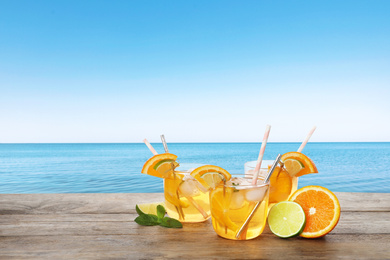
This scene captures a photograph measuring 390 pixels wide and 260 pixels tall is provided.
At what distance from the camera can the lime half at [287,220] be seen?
820mm

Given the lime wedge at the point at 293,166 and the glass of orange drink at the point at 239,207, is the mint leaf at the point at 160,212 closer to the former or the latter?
the glass of orange drink at the point at 239,207

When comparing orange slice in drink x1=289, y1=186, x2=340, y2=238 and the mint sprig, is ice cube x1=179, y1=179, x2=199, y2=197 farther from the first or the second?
orange slice in drink x1=289, y1=186, x2=340, y2=238

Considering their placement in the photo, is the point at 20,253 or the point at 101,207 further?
the point at 101,207

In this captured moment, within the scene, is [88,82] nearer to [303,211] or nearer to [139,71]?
[139,71]

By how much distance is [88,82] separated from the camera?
32.4 m

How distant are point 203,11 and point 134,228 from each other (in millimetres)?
31099

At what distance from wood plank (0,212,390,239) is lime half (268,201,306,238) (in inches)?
2.2

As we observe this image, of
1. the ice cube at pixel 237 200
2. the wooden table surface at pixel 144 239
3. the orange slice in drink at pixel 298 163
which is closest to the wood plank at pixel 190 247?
the wooden table surface at pixel 144 239

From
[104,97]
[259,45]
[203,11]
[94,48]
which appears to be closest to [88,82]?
[94,48]

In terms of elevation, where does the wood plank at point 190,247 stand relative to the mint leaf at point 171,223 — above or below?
below

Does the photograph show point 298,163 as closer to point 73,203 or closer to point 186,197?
point 186,197

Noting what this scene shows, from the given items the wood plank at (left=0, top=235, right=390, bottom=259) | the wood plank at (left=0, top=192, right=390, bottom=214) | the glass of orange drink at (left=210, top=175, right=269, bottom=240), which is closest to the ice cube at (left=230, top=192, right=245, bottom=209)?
the glass of orange drink at (left=210, top=175, right=269, bottom=240)

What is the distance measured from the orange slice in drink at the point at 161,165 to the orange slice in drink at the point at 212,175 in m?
0.14

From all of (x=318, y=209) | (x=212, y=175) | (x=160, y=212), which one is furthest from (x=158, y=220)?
(x=318, y=209)
